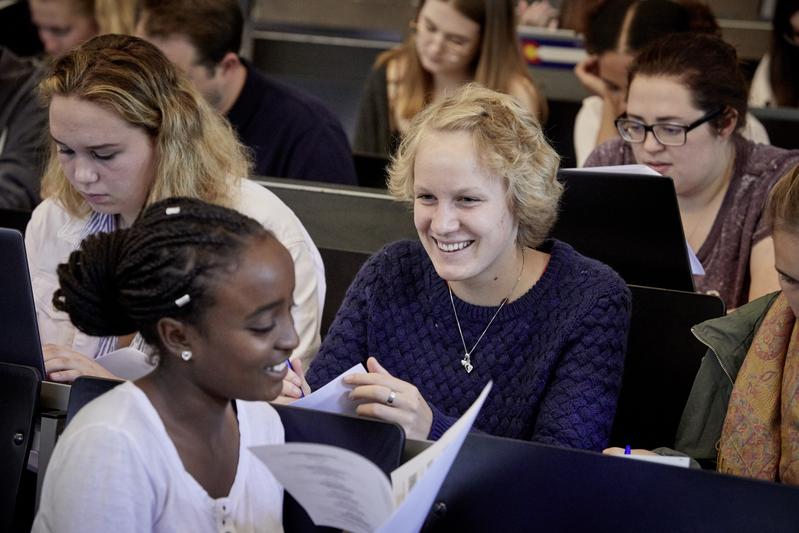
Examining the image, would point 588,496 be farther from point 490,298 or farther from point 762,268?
point 762,268

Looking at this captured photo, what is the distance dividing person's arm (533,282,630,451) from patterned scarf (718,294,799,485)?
0.58 ft

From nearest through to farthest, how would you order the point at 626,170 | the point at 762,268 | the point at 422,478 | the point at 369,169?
the point at 422,478, the point at 626,170, the point at 762,268, the point at 369,169

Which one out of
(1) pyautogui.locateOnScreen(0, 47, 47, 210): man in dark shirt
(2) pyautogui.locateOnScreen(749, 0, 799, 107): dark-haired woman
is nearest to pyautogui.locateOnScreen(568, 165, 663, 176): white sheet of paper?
(1) pyautogui.locateOnScreen(0, 47, 47, 210): man in dark shirt

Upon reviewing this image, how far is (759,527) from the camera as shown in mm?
1172

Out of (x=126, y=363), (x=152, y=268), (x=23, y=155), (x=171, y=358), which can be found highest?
(x=152, y=268)

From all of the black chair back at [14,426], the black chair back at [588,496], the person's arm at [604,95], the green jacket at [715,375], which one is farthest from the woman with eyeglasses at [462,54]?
the black chair back at [588,496]

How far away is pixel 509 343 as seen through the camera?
184cm

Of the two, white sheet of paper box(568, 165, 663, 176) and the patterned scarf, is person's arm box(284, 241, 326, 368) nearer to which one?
white sheet of paper box(568, 165, 663, 176)

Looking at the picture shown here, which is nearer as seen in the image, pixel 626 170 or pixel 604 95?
pixel 626 170

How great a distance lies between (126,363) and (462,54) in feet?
7.07

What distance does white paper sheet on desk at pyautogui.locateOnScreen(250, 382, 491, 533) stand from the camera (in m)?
1.11

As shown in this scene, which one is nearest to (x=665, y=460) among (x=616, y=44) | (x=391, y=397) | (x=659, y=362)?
(x=391, y=397)

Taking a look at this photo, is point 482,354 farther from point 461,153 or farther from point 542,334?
point 461,153

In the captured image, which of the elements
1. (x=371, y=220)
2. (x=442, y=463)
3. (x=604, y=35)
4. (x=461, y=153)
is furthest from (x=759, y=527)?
(x=604, y=35)
